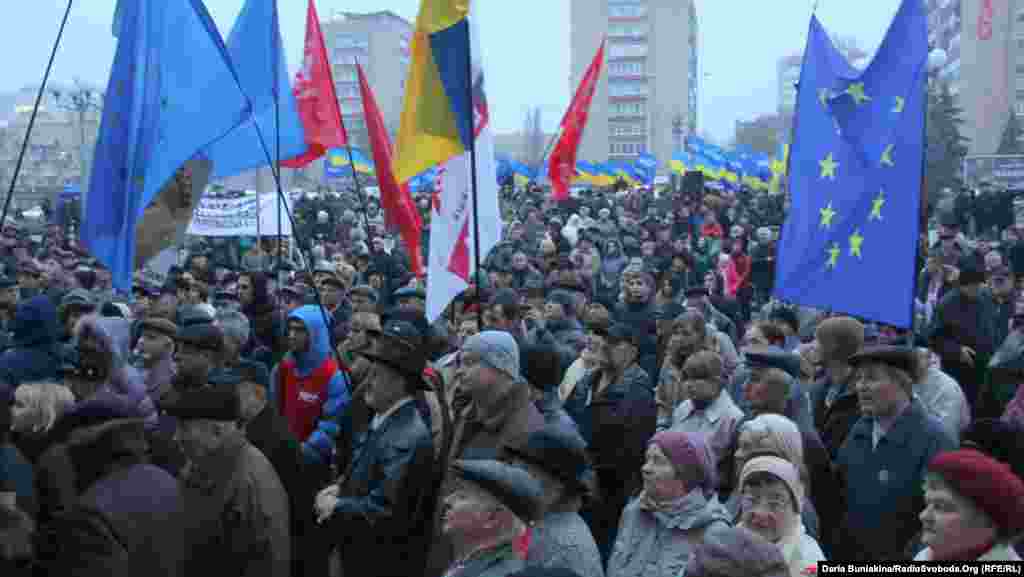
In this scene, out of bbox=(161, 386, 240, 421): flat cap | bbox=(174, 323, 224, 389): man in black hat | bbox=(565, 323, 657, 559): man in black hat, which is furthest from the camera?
bbox=(565, 323, 657, 559): man in black hat

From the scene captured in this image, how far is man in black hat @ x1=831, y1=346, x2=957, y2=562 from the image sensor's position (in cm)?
476

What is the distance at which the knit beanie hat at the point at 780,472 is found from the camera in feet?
13.0

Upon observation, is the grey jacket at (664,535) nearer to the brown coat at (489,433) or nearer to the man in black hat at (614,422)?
the brown coat at (489,433)

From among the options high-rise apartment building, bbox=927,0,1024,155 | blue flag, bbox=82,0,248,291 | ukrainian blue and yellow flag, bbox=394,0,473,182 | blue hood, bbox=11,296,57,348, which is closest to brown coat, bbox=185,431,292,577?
blue hood, bbox=11,296,57,348

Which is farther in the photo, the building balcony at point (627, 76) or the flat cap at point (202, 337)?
the building balcony at point (627, 76)

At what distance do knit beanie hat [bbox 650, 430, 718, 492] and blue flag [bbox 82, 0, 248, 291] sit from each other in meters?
3.50

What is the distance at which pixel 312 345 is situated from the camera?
21.6ft

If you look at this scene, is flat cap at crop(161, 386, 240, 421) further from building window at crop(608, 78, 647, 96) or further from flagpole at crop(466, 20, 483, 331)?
building window at crop(608, 78, 647, 96)

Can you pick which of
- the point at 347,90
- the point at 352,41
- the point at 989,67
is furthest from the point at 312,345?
the point at 347,90

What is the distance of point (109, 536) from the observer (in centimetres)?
357

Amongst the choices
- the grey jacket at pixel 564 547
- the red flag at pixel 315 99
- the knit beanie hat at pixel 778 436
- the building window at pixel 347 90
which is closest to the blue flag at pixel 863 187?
the knit beanie hat at pixel 778 436

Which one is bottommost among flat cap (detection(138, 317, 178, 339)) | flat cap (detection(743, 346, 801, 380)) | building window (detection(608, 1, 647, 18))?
flat cap (detection(743, 346, 801, 380))

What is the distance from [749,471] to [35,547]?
2377 millimetres

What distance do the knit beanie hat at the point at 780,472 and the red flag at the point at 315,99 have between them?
20.9ft
